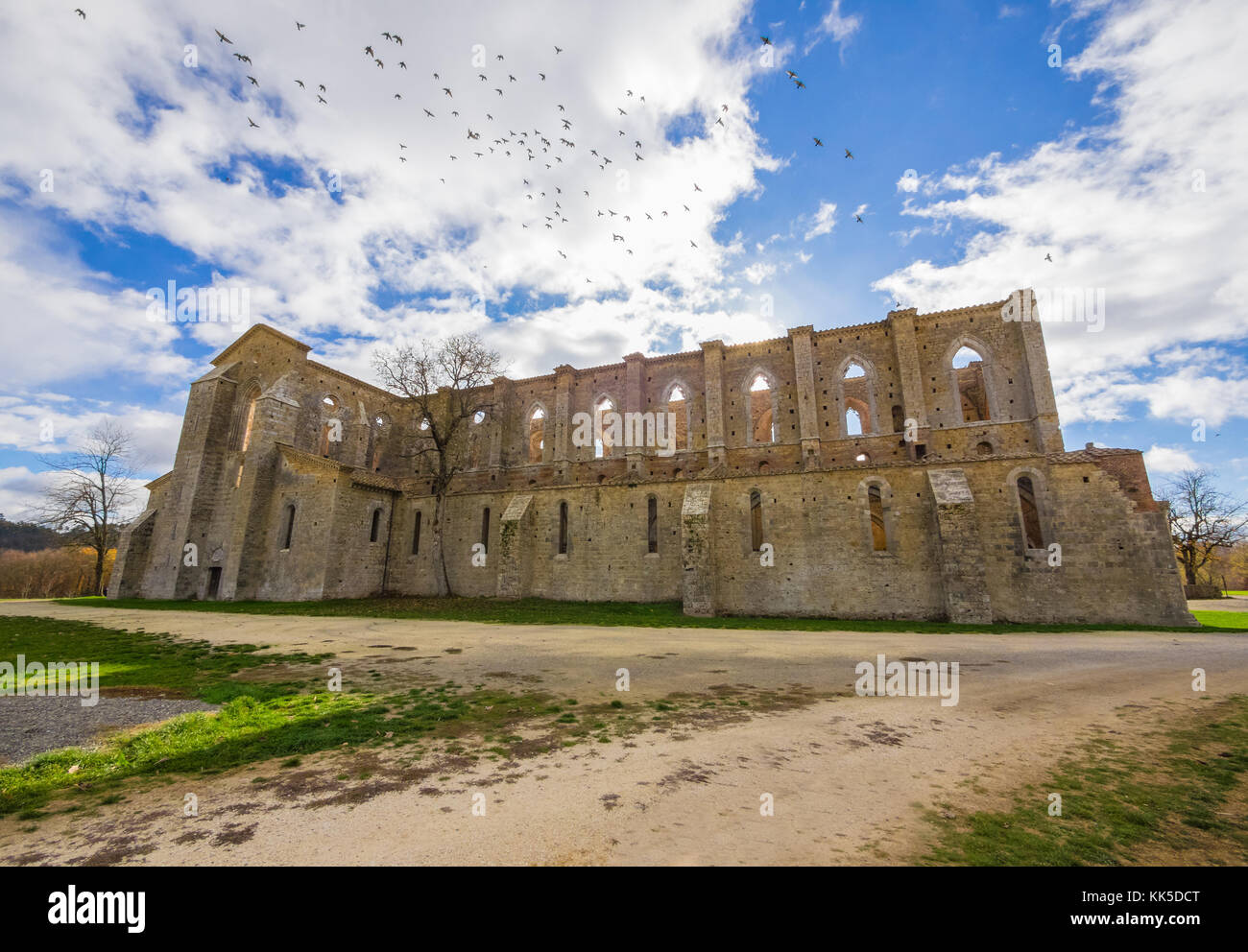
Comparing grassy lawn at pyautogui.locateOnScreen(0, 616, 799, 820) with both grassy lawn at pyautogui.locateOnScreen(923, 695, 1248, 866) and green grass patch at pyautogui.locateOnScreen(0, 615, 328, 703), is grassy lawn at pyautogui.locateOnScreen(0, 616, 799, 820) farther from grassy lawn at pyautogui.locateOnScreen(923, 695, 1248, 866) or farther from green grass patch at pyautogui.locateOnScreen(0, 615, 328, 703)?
grassy lawn at pyautogui.locateOnScreen(923, 695, 1248, 866)

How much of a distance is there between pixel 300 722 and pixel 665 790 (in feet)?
13.2

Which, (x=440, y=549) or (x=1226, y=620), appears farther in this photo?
(x=440, y=549)

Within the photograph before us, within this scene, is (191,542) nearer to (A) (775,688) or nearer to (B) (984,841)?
(A) (775,688)

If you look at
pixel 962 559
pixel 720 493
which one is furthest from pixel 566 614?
pixel 962 559

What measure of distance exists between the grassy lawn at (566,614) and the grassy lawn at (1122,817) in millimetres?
10712

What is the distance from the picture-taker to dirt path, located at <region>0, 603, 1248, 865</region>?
2607 millimetres

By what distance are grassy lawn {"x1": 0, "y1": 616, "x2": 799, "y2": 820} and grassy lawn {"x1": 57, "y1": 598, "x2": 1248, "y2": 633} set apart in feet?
29.6

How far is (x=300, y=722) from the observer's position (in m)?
4.93

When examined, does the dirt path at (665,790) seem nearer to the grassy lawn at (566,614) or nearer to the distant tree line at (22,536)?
the grassy lawn at (566,614)

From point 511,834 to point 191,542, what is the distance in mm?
29799

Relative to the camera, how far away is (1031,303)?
74.8 ft

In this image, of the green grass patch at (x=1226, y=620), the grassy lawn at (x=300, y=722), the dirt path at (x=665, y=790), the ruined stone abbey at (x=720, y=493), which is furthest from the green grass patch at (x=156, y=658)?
the green grass patch at (x=1226, y=620)

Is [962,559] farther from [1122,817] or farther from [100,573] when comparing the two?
[100,573]

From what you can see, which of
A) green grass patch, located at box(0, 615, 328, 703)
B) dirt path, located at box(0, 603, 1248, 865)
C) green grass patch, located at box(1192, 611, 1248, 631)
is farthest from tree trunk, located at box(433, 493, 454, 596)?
green grass patch, located at box(1192, 611, 1248, 631)
